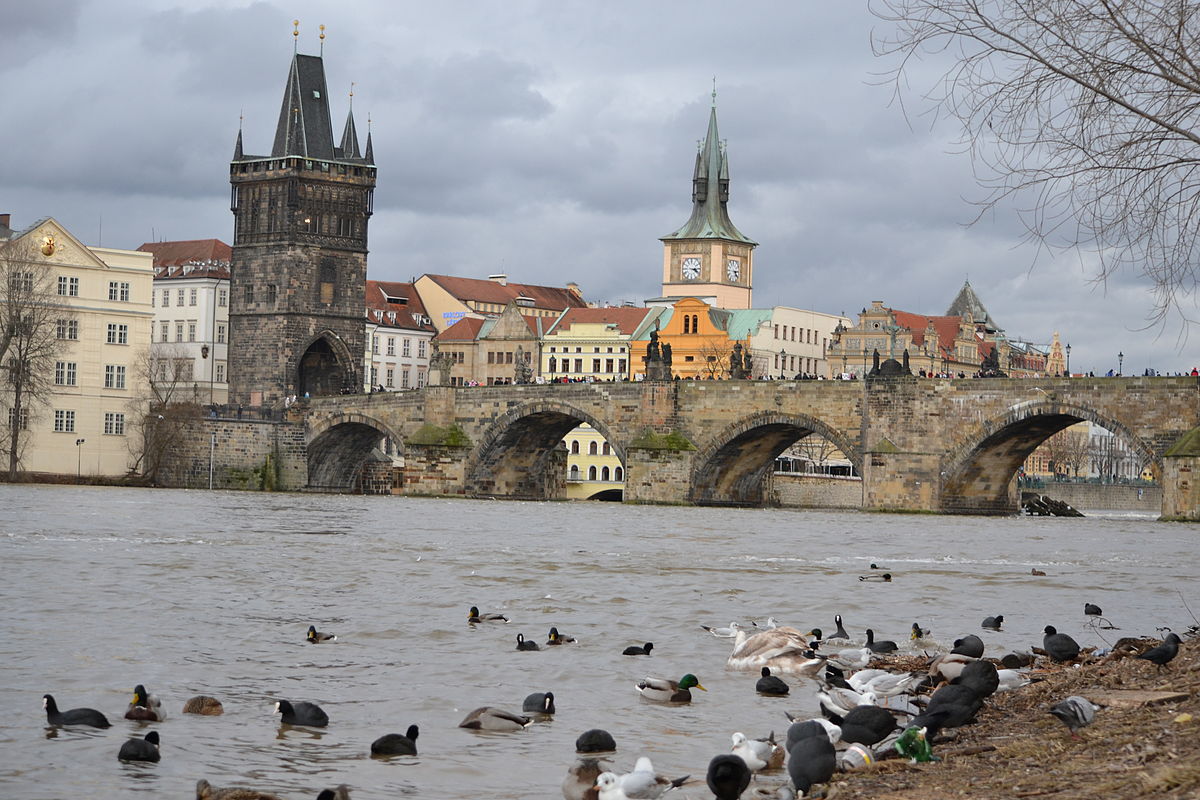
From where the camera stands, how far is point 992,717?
1099cm

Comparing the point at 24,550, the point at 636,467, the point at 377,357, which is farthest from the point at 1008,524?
the point at 377,357

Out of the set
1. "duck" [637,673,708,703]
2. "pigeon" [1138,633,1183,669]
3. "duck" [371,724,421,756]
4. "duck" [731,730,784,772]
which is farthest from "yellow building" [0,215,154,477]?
"duck" [731,730,784,772]

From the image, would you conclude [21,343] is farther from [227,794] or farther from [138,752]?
[227,794]

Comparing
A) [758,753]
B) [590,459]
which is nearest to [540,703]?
[758,753]

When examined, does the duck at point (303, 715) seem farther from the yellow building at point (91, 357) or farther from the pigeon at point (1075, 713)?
the yellow building at point (91, 357)

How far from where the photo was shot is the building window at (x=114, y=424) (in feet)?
224

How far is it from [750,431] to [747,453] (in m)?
3.08

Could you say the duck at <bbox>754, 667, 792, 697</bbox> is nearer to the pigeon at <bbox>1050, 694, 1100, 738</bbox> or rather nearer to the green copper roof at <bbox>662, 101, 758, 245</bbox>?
the pigeon at <bbox>1050, 694, 1100, 738</bbox>

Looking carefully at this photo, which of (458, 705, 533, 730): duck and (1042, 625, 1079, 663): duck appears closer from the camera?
(458, 705, 533, 730): duck

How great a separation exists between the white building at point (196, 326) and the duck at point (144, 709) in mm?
80829

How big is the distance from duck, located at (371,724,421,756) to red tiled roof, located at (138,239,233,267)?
89770 mm

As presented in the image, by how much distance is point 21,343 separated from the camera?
63.7 m

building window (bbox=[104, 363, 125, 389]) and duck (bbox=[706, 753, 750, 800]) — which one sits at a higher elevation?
building window (bbox=[104, 363, 125, 389])

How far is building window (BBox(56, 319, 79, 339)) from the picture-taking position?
67.4m
